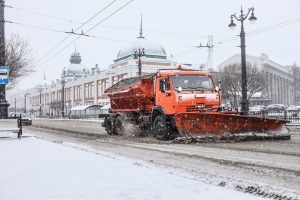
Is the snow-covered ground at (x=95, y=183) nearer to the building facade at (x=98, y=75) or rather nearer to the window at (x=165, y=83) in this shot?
the window at (x=165, y=83)

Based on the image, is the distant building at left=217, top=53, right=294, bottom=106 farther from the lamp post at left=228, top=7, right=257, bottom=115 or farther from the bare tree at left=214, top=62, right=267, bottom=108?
the lamp post at left=228, top=7, right=257, bottom=115

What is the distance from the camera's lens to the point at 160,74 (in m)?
13.5

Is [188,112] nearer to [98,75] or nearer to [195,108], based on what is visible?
[195,108]

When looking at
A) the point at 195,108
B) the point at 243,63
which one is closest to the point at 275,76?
the point at 243,63

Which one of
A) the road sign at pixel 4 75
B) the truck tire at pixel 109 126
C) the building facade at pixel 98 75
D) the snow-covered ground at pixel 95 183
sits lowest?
the snow-covered ground at pixel 95 183

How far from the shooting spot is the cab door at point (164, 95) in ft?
41.4

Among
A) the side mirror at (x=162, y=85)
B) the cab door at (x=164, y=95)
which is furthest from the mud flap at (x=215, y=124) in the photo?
the side mirror at (x=162, y=85)

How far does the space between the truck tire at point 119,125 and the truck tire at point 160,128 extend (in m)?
2.85

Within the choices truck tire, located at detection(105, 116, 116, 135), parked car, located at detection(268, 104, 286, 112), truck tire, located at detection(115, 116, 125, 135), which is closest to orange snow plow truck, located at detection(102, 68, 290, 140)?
truck tire, located at detection(115, 116, 125, 135)

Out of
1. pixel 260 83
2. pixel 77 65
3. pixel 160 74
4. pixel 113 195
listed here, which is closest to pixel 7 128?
pixel 160 74

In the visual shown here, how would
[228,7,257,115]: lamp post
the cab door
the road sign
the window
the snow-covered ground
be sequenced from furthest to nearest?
1. [228,7,257,115]: lamp post
2. the road sign
3. the window
4. the cab door
5. the snow-covered ground

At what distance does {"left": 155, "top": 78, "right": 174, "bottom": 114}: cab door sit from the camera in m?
12.6

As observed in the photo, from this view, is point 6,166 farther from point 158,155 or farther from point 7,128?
point 7,128

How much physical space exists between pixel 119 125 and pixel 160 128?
3.95 meters
